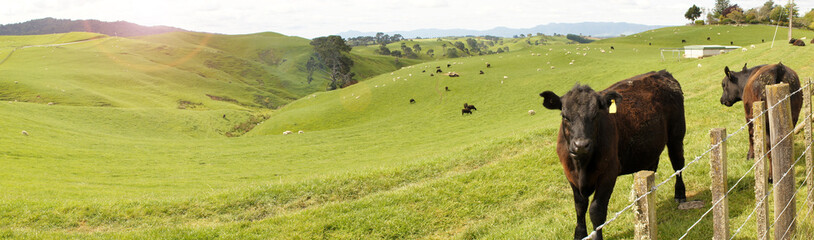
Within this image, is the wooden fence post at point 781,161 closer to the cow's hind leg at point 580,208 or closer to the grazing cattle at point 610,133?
the grazing cattle at point 610,133

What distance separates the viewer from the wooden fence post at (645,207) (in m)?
4.04

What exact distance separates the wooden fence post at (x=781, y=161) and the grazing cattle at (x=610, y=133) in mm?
2014

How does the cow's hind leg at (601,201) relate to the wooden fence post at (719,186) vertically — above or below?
below

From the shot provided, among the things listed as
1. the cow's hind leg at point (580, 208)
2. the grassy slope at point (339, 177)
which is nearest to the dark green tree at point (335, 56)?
the grassy slope at point (339, 177)

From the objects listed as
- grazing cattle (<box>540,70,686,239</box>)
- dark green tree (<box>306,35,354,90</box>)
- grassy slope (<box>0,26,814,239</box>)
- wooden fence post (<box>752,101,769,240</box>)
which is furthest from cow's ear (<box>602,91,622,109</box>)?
dark green tree (<box>306,35,354,90</box>)

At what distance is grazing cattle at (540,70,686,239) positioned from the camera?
7317mm

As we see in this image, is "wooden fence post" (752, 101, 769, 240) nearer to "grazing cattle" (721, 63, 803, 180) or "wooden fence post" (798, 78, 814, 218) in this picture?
"wooden fence post" (798, 78, 814, 218)

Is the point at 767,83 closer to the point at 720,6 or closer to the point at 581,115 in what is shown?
the point at 581,115

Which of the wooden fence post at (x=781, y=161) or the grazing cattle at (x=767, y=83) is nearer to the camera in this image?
the wooden fence post at (x=781, y=161)

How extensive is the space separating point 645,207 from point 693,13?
156m

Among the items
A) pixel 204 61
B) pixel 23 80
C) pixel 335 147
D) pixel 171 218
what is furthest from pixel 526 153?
pixel 204 61

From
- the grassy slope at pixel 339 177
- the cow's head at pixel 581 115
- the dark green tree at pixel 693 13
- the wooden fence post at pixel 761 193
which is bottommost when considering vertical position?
the grassy slope at pixel 339 177

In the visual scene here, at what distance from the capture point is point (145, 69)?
105062 millimetres

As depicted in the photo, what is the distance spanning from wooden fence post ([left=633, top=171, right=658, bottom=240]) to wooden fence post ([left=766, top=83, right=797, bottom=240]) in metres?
2.70
